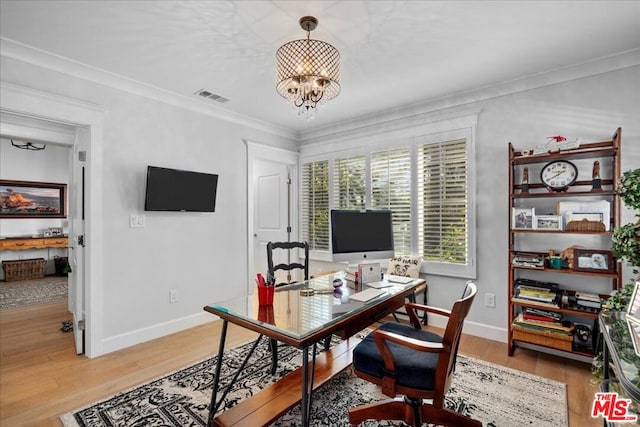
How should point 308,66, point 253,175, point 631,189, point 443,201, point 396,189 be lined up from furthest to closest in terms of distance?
point 253,175 < point 396,189 < point 443,201 < point 308,66 < point 631,189

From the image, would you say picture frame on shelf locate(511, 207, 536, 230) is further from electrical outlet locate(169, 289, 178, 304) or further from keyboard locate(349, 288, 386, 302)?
electrical outlet locate(169, 289, 178, 304)

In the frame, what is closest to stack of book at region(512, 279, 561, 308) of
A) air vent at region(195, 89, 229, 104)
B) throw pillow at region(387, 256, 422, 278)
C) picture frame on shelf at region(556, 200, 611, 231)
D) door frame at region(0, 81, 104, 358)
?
picture frame on shelf at region(556, 200, 611, 231)

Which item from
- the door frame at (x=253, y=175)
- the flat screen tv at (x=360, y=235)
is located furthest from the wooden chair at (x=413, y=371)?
the door frame at (x=253, y=175)

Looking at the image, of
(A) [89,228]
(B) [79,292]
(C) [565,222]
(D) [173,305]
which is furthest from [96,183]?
(C) [565,222]

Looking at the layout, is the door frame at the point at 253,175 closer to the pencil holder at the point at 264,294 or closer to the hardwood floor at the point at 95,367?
the hardwood floor at the point at 95,367

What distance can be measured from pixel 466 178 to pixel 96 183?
3525 millimetres

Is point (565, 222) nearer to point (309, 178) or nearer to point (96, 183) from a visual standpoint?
point (309, 178)

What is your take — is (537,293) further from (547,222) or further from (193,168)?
(193,168)

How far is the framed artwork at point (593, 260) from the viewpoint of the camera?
2391mm

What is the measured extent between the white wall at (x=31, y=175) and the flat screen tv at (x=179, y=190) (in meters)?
4.23

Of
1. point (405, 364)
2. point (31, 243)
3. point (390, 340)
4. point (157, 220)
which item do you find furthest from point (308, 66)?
point (31, 243)

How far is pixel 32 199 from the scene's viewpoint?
643 centimetres

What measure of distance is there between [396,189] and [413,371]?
249 centimetres

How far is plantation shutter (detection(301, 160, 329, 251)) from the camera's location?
14.7 feet
